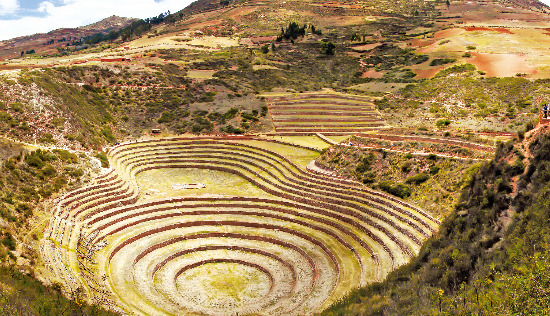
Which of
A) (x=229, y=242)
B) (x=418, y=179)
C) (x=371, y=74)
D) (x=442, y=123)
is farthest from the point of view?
(x=371, y=74)

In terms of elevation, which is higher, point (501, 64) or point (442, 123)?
point (501, 64)

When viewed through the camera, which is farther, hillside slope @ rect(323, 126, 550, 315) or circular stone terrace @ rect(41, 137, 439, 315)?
circular stone terrace @ rect(41, 137, 439, 315)

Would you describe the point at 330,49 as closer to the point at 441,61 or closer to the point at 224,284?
the point at 441,61

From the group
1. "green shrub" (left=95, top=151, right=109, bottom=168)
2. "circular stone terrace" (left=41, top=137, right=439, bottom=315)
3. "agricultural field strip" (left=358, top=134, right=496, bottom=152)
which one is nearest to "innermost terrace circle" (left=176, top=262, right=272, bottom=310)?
"circular stone terrace" (left=41, top=137, right=439, bottom=315)

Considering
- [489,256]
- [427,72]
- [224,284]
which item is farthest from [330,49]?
[489,256]

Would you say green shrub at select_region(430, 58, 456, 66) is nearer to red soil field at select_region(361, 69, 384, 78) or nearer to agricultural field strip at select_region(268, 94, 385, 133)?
red soil field at select_region(361, 69, 384, 78)

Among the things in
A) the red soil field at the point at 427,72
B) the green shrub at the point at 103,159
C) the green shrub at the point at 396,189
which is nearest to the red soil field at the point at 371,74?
the red soil field at the point at 427,72

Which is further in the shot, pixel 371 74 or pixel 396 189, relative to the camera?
pixel 371 74

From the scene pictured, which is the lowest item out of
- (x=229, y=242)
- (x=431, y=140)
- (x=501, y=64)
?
(x=229, y=242)
